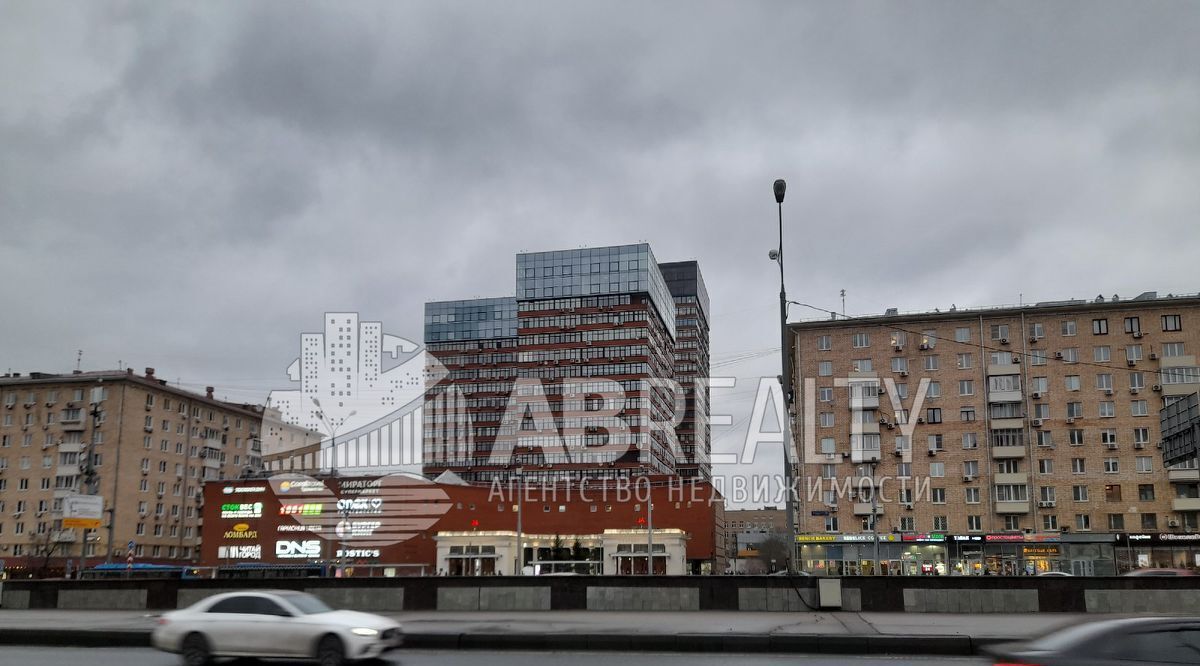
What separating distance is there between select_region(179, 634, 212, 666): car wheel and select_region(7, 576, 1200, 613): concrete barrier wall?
34.0 ft

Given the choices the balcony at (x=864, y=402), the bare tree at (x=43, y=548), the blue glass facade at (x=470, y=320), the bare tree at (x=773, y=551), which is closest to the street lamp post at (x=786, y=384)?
the balcony at (x=864, y=402)

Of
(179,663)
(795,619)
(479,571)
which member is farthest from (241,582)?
(479,571)

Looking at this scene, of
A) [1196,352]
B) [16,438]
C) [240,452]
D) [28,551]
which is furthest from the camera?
[240,452]

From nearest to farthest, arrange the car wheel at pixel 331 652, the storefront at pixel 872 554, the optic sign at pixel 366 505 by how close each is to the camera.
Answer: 1. the car wheel at pixel 331 652
2. the storefront at pixel 872 554
3. the optic sign at pixel 366 505

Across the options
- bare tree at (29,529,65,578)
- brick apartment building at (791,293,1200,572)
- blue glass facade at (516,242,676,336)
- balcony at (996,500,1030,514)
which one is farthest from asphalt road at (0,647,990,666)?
blue glass facade at (516,242,676,336)

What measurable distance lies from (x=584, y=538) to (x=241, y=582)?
54.8m

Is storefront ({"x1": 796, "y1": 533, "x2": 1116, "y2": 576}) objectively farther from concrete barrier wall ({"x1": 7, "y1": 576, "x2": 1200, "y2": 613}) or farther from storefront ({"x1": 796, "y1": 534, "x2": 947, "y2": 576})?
concrete barrier wall ({"x1": 7, "y1": 576, "x2": 1200, "y2": 613})

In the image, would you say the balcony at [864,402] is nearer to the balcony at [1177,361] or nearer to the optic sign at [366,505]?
the balcony at [1177,361]

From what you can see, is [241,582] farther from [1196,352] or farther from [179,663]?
[1196,352]

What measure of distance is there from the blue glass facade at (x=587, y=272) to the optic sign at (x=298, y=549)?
63.0m

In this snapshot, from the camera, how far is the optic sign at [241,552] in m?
82.2

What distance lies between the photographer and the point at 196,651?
1445 cm

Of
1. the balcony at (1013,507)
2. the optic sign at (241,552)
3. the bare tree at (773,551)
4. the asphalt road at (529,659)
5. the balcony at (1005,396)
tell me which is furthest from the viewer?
the bare tree at (773,551)

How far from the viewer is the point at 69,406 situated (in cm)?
8738
